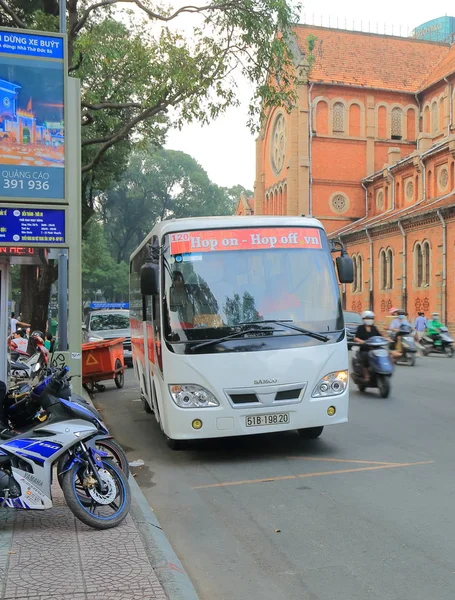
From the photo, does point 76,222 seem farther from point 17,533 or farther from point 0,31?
point 17,533

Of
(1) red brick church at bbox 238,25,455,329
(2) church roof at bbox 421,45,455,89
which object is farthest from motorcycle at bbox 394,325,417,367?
(2) church roof at bbox 421,45,455,89

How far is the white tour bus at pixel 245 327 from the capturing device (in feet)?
23.5

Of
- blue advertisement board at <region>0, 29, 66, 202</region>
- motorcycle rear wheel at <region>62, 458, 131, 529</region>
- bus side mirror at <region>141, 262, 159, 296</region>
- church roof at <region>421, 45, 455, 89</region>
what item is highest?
church roof at <region>421, 45, 455, 89</region>

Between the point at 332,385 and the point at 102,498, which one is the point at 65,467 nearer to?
the point at 102,498

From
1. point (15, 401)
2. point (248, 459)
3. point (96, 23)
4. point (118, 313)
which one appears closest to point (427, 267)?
point (118, 313)

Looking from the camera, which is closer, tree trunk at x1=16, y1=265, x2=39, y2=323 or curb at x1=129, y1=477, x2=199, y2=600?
curb at x1=129, y1=477, x2=199, y2=600

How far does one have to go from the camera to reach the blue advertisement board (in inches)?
300

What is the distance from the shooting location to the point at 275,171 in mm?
53438

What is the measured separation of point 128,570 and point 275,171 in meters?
51.1

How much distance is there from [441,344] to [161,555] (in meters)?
19.4

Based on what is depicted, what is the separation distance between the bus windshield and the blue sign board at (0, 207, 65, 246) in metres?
1.28

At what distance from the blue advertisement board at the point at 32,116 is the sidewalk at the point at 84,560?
3906 mm

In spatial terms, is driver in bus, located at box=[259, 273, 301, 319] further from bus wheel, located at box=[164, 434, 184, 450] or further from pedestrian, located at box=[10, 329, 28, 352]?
pedestrian, located at box=[10, 329, 28, 352]

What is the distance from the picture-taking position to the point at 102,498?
4.93 metres
